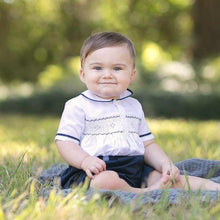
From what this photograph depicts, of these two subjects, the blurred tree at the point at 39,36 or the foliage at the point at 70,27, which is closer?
the foliage at the point at 70,27

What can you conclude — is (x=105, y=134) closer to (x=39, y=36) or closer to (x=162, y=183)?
(x=162, y=183)

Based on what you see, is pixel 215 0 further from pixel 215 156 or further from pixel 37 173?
pixel 37 173

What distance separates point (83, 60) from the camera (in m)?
2.89

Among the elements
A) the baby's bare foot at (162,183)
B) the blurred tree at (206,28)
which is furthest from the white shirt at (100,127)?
the blurred tree at (206,28)

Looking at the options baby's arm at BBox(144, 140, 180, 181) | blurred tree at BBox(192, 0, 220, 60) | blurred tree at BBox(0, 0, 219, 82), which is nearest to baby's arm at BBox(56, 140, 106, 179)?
baby's arm at BBox(144, 140, 180, 181)

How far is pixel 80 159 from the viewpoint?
265 centimetres

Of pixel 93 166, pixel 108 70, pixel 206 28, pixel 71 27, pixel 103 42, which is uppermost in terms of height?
pixel 71 27

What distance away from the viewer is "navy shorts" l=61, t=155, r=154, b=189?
2.74 metres

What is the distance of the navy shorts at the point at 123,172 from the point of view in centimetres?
274

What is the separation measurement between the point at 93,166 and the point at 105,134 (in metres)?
0.30

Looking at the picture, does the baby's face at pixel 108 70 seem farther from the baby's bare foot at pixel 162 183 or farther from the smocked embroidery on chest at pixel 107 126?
the baby's bare foot at pixel 162 183

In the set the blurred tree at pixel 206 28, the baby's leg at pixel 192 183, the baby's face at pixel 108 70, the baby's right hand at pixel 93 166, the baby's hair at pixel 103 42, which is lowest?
Result: the baby's leg at pixel 192 183

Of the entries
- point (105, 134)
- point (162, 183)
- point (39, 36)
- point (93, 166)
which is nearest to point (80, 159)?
point (93, 166)

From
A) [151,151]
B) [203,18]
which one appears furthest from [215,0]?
[151,151]
